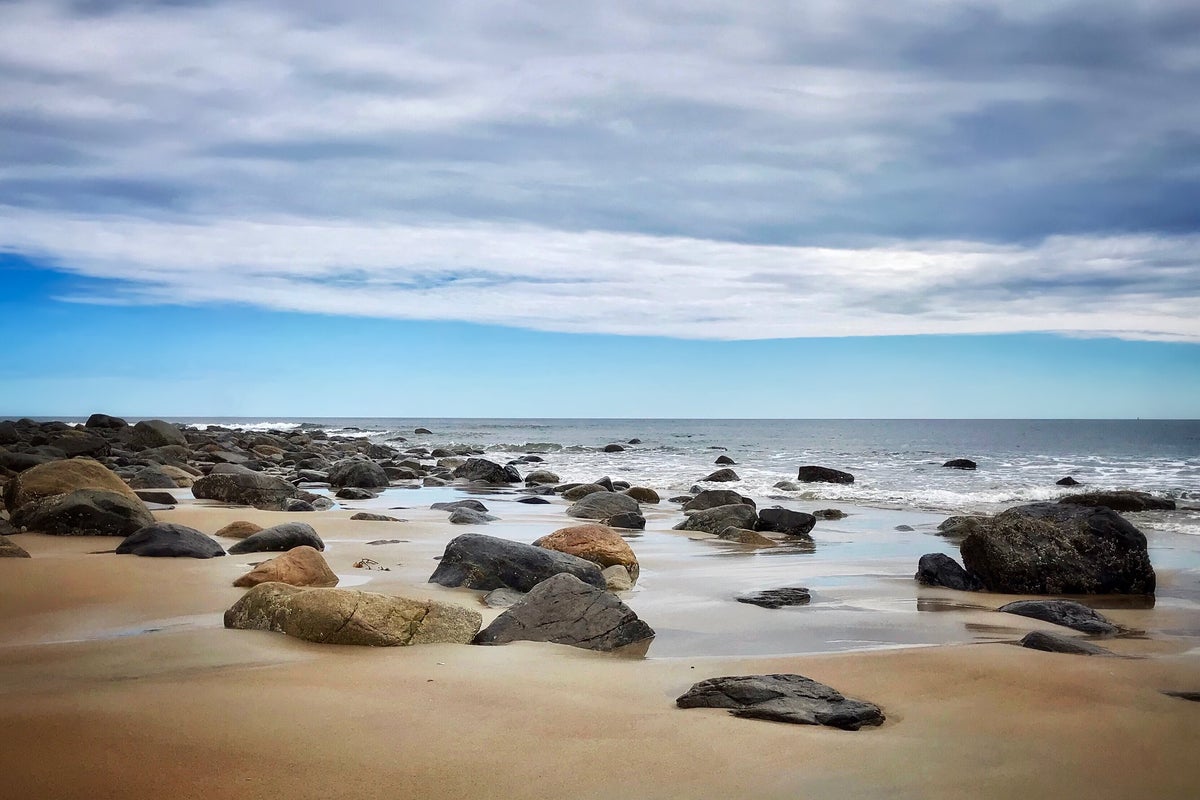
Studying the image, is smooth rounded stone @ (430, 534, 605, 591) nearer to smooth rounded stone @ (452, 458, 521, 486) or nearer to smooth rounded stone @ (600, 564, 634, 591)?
smooth rounded stone @ (600, 564, 634, 591)

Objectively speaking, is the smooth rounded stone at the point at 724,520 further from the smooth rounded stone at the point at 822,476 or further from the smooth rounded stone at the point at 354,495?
the smooth rounded stone at the point at 822,476

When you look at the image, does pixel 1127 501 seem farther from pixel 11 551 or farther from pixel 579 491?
pixel 11 551

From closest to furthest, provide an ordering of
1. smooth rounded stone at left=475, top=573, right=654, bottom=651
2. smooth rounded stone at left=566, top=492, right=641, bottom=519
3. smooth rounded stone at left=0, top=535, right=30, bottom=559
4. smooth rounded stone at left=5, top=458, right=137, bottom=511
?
smooth rounded stone at left=475, top=573, right=654, bottom=651 → smooth rounded stone at left=0, top=535, right=30, bottom=559 → smooth rounded stone at left=5, top=458, right=137, bottom=511 → smooth rounded stone at left=566, top=492, right=641, bottom=519

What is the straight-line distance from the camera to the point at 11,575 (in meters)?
6.64

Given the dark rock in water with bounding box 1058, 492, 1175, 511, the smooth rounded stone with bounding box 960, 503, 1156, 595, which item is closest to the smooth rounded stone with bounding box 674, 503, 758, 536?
the smooth rounded stone with bounding box 960, 503, 1156, 595

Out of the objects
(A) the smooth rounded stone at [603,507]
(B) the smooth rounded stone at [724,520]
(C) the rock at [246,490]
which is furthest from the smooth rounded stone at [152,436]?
(B) the smooth rounded stone at [724,520]

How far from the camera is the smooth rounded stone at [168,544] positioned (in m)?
7.95

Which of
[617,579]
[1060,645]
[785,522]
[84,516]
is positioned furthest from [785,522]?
[84,516]

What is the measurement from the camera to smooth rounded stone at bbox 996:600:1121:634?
20.6 ft

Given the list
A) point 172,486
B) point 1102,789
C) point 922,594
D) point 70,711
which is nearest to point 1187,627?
point 922,594

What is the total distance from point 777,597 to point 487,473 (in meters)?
18.2

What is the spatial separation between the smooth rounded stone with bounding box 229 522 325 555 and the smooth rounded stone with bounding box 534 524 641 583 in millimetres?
2456

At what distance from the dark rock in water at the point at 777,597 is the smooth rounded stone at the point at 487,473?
17.1m

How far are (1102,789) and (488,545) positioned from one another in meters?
5.41
